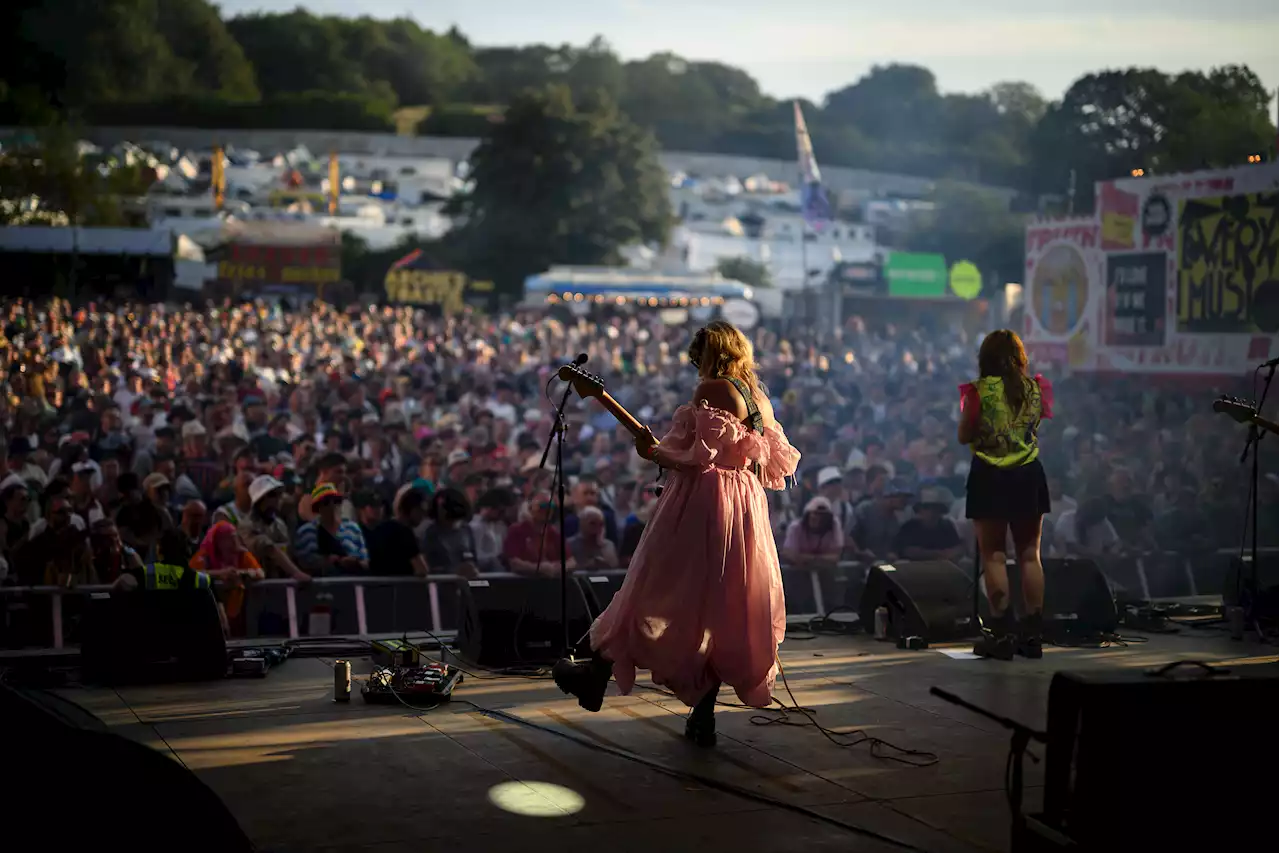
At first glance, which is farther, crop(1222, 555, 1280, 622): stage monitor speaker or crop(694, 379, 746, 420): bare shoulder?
crop(1222, 555, 1280, 622): stage monitor speaker

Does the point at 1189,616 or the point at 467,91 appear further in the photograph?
the point at 467,91

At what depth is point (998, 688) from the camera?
711cm

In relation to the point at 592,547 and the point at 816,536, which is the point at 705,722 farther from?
the point at 816,536

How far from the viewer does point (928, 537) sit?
420 inches

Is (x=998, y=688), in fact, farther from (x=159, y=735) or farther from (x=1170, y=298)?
(x=1170, y=298)

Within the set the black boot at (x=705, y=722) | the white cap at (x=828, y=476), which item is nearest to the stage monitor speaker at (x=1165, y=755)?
the black boot at (x=705, y=722)

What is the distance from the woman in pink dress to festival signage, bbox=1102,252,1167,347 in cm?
1515

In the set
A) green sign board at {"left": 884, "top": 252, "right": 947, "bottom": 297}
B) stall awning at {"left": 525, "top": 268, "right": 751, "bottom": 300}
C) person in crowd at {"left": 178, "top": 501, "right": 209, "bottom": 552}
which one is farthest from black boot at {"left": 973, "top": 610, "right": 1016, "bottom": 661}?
green sign board at {"left": 884, "top": 252, "right": 947, "bottom": 297}

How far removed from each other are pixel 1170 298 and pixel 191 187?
86.6m

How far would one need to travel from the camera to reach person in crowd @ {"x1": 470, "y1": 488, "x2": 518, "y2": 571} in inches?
416

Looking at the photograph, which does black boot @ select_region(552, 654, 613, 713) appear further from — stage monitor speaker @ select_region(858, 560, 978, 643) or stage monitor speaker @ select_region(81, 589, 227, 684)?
stage monitor speaker @ select_region(858, 560, 978, 643)

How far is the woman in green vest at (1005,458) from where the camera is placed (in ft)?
25.3

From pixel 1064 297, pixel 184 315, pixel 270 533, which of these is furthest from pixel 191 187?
pixel 270 533

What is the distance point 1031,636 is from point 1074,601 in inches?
32.4
